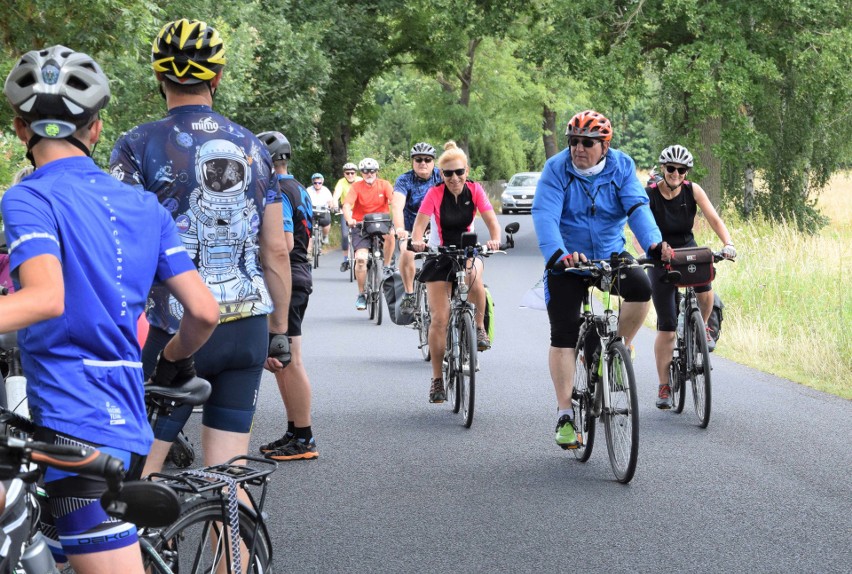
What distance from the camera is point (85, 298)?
309 centimetres

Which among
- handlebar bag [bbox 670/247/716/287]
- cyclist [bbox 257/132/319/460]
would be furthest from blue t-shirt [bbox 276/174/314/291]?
handlebar bag [bbox 670/247/716/287]

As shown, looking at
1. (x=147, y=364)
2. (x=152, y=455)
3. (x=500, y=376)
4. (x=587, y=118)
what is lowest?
(x=500, y=376)

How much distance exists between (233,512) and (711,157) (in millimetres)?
28236

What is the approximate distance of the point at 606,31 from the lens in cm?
3120

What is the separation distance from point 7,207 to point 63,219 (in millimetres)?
126

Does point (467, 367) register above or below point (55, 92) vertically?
below

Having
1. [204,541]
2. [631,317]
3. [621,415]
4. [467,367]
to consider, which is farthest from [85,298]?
[467,367]

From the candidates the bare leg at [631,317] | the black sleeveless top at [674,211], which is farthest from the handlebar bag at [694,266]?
the bare leg at [631,317]

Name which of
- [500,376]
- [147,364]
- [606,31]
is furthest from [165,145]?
[606,31]

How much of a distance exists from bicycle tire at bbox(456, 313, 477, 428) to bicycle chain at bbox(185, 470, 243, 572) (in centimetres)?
528

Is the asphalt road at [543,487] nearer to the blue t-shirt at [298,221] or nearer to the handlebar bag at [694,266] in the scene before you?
the handlebar bag at [694,266]

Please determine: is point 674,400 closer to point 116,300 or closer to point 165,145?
point 165,145

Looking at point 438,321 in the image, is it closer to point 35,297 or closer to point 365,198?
point 35,297

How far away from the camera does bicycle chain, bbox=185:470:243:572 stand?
12.2 feet
